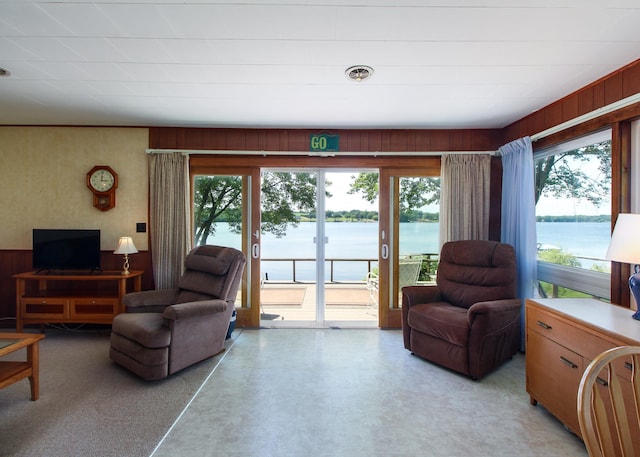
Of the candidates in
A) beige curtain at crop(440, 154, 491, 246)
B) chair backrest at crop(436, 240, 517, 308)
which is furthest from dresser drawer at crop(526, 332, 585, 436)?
beige curtain at crop(440, 154, 491, 246)

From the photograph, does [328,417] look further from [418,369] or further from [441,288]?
[441,288]

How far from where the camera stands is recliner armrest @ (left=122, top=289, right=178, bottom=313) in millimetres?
2949

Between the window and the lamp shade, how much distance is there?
4386 millimetres

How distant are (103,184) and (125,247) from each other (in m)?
0.91

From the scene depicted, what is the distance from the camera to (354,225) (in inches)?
156

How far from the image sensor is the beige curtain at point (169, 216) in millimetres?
3576

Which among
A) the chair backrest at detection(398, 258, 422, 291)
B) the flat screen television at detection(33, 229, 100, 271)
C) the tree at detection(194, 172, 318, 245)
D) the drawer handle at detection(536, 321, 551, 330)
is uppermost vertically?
the tree at detection(194, 172, 318, 245)

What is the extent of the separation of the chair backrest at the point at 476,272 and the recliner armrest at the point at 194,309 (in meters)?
2.28

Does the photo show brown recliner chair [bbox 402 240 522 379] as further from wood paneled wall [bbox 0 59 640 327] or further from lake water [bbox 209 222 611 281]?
wood paneled wall [bbox 0 59 640 327]

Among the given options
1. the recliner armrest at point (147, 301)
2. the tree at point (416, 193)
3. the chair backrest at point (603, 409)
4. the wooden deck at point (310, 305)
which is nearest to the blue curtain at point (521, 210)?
the tree at point (416, 193)

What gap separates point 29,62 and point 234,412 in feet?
9.61

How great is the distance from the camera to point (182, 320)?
2.51m

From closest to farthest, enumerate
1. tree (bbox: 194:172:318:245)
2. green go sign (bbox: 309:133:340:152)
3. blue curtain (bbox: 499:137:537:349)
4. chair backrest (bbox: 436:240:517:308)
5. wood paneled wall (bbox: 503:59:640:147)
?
wood paneled wall (bbox: 503:59:640:147)
chair backrest (bbox: 436:240:517:308)
blue curtain (bbox: 499:137:537:349)
green go sign (bbox: 309:133:340:152)
tree (bbox: 194:172:318:245)

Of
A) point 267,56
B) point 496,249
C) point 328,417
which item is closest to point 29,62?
point 267,56
